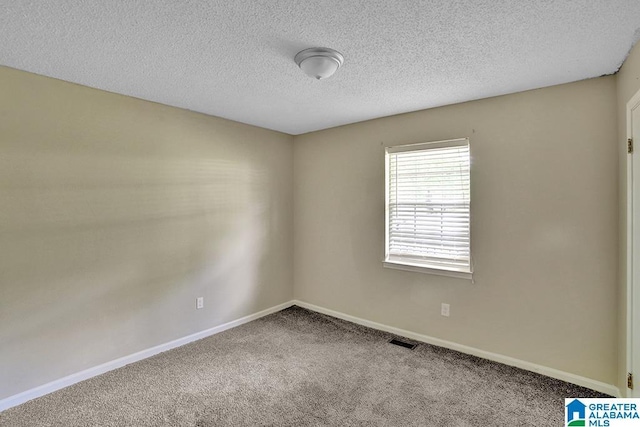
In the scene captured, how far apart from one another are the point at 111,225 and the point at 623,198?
3.79 metres

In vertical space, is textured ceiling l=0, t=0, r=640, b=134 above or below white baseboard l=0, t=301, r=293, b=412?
above

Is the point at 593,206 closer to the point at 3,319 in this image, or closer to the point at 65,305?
the point at 65,305

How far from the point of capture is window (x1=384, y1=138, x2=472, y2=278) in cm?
288

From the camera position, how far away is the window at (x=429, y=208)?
9.43 ft

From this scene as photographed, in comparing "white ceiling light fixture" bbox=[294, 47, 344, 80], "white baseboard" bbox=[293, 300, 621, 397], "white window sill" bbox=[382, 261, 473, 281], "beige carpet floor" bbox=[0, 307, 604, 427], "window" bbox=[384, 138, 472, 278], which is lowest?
"beige carpet floor" bbox=[0, 307, 604, 427]

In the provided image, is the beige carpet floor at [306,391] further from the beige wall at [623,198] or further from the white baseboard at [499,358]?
the beige wall at [623,198]

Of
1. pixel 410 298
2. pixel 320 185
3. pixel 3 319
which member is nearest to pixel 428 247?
pixel 410 298

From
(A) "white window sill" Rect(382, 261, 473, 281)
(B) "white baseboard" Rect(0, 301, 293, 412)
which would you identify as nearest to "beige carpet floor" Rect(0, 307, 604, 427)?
(B) "white baseboard" Rect(0, 301, 293, 412)

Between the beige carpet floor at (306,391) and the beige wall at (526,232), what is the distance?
33 cm

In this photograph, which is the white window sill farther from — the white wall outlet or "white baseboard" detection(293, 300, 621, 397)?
"white baseboard" detection(293, 300, 621, 397)

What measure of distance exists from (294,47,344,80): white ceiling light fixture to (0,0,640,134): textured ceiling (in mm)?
54

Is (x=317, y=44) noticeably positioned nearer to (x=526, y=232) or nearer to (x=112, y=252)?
(x=526, y=232)

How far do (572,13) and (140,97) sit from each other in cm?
306

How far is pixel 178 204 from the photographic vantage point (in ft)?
9.91
